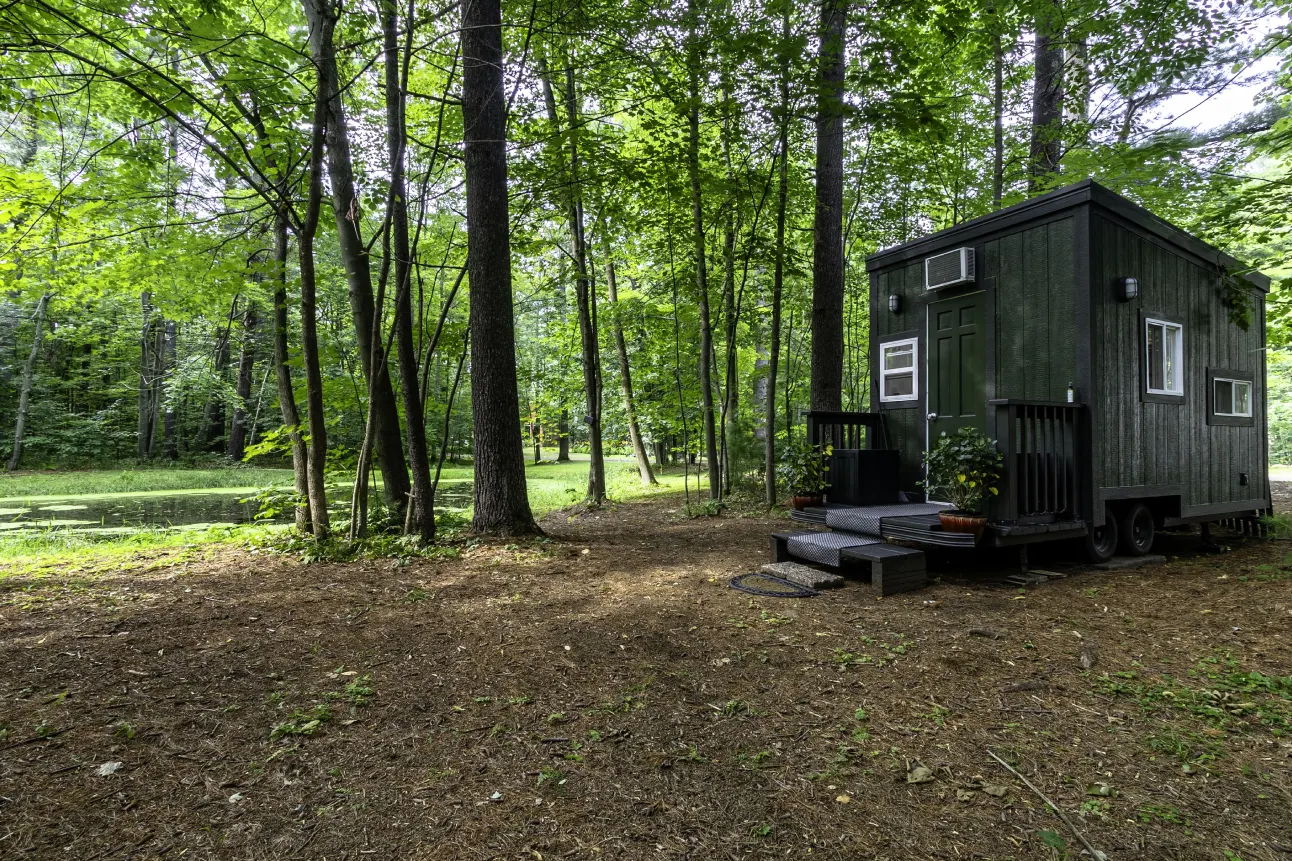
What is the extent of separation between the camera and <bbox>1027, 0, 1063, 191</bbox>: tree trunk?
865 cm

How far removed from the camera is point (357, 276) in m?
6.48

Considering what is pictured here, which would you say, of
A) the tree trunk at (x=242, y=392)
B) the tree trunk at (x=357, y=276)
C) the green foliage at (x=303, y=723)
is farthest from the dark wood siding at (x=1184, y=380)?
the tree trunk at (x=242, y=392)

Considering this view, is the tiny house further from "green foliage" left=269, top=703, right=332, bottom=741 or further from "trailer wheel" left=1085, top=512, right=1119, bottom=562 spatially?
"green foliage" left=269, top=703, right=332, bottom=741

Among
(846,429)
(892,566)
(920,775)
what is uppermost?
(846,429)

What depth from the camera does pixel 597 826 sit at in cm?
191

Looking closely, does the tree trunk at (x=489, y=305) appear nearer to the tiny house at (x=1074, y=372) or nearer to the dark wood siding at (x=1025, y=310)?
the tiny house at (x=1074, y=372)

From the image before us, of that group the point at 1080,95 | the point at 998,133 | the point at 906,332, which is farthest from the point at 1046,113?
the point at 906,332

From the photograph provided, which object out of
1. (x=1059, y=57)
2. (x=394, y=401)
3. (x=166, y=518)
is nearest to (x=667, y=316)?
(x=394, y=401)

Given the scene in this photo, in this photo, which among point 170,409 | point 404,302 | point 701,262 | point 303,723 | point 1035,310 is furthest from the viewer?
point 170,409

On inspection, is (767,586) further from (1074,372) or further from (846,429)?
(1074,372)

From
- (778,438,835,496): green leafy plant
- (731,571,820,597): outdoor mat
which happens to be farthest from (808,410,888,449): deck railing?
(731,571,820,597): outdoor mat

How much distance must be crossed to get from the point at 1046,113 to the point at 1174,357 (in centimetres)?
542

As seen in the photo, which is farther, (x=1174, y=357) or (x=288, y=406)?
(x=288, y=406)

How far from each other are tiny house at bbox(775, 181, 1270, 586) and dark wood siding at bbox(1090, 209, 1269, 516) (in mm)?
22
